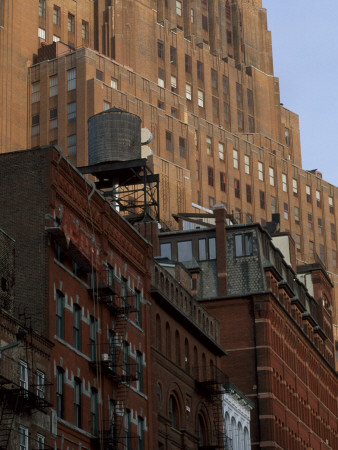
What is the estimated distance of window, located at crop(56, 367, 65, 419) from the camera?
54.8m

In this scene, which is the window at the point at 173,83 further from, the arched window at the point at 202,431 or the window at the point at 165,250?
→ the arched window at the point at 202,431

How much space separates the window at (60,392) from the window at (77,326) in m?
2.83

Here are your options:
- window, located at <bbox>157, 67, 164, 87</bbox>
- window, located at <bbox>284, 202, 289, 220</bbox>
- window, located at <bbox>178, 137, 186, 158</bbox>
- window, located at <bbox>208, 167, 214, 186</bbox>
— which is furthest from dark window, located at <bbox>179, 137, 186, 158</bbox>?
window, located at <bbox>284, 202, 289, 220</bbox>

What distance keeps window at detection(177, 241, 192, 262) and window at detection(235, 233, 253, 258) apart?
12.4 ft

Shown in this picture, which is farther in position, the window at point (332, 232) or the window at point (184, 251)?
the window at point (332, 232)

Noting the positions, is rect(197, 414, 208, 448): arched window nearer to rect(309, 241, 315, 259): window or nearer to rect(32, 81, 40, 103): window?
rect(32, 81, 40, 103): window

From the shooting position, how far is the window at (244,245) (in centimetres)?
9738

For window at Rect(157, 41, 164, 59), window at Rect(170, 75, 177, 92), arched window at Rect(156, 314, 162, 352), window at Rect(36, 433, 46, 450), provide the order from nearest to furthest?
window at Rect(36, 433, 46, 450) < arched window at Rect(156, 314, 162, 352) < window at Rect(157, 41, 164, 59) < window at Rect(170, 75, 177, 92)

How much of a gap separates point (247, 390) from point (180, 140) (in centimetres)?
6840

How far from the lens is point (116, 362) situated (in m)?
62.1

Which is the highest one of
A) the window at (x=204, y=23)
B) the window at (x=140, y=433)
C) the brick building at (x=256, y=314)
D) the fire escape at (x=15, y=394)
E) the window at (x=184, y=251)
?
the window at (x=204, y=23)

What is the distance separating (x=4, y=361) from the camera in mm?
48906

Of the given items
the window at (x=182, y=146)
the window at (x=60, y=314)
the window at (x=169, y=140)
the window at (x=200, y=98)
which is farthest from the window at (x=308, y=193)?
the window at (x=60, y=314)

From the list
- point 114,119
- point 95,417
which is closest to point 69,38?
point 114,119
